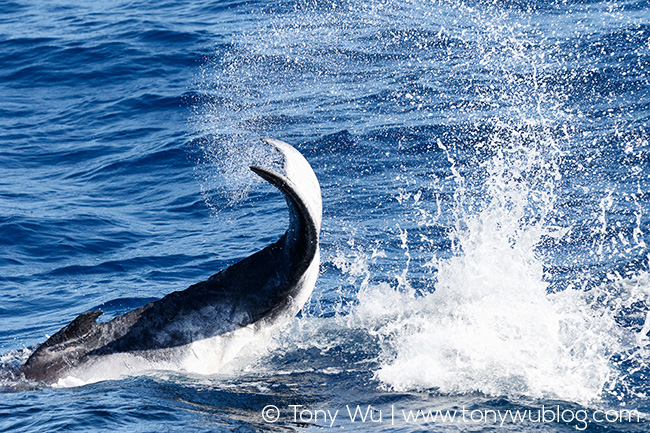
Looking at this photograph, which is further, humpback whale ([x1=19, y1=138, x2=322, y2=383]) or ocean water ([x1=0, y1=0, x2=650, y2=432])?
ocean water ([x1=0, y1=0, x2=650, y2=432])

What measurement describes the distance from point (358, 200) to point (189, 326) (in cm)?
722

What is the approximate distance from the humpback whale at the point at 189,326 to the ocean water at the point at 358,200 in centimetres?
20

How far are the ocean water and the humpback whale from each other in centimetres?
20

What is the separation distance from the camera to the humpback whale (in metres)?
6.84

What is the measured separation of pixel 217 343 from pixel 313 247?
130 centimetres

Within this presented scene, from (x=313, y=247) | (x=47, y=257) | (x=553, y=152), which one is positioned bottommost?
(x=47, y=257)

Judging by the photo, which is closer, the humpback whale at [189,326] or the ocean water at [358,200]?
the humpback whale at [189,326]

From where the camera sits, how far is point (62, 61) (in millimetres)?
23250

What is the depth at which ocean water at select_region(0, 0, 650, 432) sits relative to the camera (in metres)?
7.03

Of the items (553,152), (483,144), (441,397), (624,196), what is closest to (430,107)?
(483,144)

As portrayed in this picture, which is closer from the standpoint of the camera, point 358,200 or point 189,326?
point 189,326

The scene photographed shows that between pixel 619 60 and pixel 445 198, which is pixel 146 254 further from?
pixel 619 60

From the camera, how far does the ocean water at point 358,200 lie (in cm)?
703

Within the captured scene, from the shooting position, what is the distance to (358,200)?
13836 millimetres
